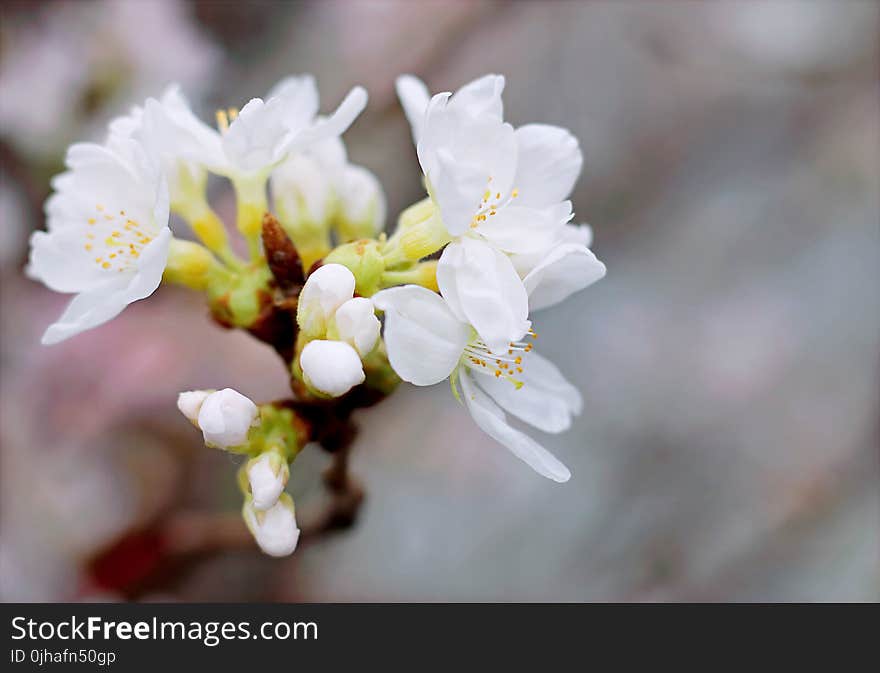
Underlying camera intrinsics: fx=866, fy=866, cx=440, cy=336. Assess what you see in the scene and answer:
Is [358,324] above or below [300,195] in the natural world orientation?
below

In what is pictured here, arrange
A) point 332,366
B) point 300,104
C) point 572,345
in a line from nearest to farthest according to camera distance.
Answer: point 332,366, point 300,104, point 572,345

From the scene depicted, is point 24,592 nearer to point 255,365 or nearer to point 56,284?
point 255,365

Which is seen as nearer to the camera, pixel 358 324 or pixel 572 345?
pixel 358 324

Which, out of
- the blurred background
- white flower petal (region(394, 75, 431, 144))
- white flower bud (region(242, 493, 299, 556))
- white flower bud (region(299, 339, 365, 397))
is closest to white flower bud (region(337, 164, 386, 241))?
white flower petal (region(394, 75, 431, 144))

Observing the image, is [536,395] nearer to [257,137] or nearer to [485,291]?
[485,291]

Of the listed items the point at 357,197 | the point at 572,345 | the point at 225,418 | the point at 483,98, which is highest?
the point at 572,345

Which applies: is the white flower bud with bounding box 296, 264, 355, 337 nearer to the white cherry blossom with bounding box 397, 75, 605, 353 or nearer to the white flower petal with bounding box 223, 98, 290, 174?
the white cherry blossom with bounding box 397, 75, 605, 353

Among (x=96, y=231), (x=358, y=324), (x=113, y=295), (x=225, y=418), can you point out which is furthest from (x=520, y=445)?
(x=96, y=231)

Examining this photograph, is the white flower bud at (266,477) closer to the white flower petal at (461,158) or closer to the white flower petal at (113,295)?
the white flower petal at (113,295)
